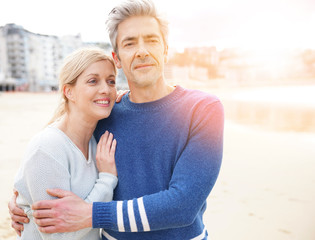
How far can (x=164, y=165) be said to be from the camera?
65.3 inches

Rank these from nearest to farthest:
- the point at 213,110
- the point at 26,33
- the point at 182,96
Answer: the point at 213,110 < the point at 182,96 < the point at 26,33

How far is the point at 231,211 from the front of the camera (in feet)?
16.4

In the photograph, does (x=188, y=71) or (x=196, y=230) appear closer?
(x=196, y=230)

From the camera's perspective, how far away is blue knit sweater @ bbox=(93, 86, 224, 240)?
1.49 metres

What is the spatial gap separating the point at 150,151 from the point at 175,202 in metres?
0.35

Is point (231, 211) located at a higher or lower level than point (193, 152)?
lower

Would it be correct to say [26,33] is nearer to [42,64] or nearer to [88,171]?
[42,64]

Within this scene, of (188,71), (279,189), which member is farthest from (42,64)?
(279,189)

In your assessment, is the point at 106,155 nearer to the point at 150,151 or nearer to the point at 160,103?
the point at 150,151

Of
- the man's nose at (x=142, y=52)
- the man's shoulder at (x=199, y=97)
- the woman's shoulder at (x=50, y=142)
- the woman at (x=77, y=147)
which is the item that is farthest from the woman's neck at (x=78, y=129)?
the man's shoulder at (x=199, y=97)

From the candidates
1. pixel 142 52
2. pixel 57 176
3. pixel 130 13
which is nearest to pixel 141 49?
pixel 142 52

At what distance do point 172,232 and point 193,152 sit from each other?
20.3 inches

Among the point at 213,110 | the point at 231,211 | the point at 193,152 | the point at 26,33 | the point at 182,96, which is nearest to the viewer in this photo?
the point at 193,152

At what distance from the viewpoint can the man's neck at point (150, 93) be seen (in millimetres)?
1902
